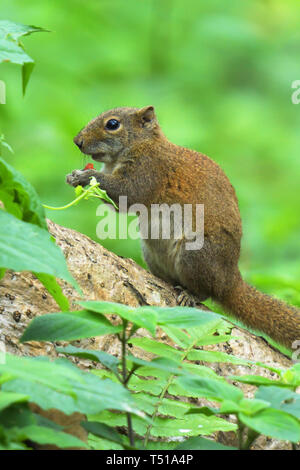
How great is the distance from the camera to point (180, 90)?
7.86 m

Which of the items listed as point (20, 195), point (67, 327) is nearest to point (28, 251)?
point (67, 327)

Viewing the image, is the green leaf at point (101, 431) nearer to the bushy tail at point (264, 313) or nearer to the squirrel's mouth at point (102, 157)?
the bushy tail at point (264, 313)

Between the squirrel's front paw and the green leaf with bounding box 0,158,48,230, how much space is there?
1.95 meters

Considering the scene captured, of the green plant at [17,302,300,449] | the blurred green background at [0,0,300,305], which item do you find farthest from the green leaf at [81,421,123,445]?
the blurred green background at [0,0,300,305]

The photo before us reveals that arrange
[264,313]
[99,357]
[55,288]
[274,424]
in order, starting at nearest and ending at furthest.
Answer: [274,424]
[99,357]
[55,288]
[264,313]

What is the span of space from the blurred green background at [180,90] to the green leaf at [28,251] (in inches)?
137

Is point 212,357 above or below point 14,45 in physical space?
below

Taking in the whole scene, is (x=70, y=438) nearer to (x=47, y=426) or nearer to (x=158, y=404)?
(x=47, y=426)

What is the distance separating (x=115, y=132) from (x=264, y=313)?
1.29m

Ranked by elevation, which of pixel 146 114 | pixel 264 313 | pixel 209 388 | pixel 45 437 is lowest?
pixel 45 437

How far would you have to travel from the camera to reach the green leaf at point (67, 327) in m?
1.35

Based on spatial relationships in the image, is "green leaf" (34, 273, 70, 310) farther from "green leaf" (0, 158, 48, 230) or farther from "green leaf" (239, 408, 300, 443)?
"green leaf" (239, 408, 300, 443)

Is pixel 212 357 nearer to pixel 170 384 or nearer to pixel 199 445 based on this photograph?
pixel 170 384

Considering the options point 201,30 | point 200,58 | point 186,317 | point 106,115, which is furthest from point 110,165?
point 200,58
